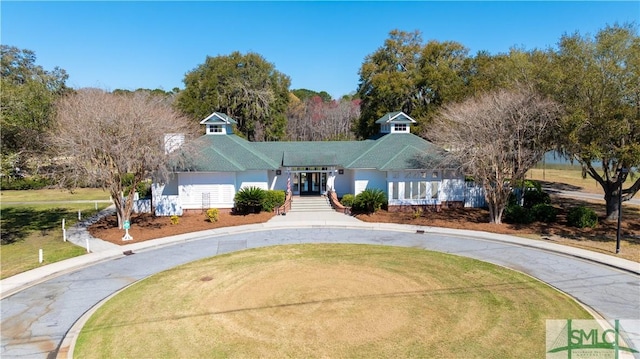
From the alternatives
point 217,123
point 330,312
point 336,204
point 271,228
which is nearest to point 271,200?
point 271,228

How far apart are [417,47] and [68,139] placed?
39.5 metres

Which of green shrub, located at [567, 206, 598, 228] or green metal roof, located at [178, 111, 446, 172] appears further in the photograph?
green metal roof, located at [178, 111, 446, 172]

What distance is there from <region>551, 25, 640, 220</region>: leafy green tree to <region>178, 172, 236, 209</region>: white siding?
21261 millimetres

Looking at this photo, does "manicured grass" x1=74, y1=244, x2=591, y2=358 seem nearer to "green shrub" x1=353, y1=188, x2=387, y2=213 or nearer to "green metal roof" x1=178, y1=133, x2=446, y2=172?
"green shrub" x1=353, y1=188, x2=387, y2=213

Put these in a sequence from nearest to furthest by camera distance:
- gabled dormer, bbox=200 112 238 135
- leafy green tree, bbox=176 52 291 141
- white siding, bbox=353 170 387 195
Result: white siding, bbox=353 170 387 195
gabled dormer, bbox=200 112 238 135
leafy green tree, bbox=176 52 291 141

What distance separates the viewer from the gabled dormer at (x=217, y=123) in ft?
109

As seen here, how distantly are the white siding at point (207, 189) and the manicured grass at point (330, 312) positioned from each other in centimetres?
1172

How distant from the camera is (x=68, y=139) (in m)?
19.7

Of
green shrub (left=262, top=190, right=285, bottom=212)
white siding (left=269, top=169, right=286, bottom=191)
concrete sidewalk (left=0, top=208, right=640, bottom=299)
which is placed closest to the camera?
concrete sidewalk (left=0, top=208, right=640, bottom=299)

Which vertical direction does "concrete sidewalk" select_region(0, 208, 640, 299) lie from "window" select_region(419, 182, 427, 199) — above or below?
below

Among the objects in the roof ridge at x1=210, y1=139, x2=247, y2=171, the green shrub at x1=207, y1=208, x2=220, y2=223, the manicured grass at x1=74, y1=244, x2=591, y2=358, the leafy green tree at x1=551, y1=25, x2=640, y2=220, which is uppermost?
the leafy green tree at x1=551, y1=25, x2=640, y2=220

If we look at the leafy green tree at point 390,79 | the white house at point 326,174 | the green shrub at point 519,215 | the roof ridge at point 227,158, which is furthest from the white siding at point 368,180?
the leafy green tree at point 390,79

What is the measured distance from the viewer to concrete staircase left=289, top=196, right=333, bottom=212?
2903 centimetres

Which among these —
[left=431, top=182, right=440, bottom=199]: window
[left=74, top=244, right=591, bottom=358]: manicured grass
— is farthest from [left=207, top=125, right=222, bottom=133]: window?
[left=74, top=244, right=591, bottom=358]: manicured grass
